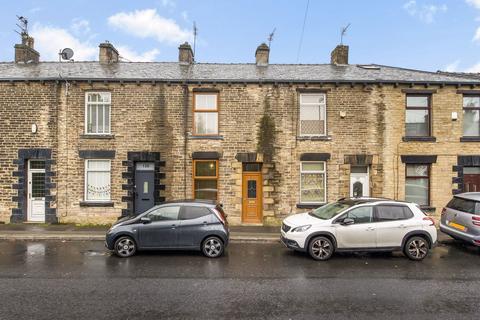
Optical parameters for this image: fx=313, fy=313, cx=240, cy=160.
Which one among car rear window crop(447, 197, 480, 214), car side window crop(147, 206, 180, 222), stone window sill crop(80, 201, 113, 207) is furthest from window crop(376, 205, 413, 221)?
stone window sill crop(80, 201, 113, 207)

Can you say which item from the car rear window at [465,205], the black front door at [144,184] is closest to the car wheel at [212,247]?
the black front door at [144,184]

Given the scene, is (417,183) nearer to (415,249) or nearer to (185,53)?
(415,249)

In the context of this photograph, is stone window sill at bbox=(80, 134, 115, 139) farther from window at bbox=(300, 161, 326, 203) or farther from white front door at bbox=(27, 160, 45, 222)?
window at bbox=(300, 161, 326, 203)

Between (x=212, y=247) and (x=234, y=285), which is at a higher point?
(x=212, y=247)

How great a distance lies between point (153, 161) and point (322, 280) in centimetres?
877

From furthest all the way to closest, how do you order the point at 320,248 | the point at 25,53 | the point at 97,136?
the point at 25,53
the point at 97,136
the point at 320,248

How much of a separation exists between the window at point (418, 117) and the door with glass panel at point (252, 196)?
678 centimetres

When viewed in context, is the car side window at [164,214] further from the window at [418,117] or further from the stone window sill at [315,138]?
the window at [418,117]

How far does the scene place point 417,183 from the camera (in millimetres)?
13508

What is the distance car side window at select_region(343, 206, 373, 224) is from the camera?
28.7 ft

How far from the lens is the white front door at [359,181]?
1348 cm

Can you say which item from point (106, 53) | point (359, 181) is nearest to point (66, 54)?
point (106, 53)

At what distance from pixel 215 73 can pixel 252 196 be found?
5.87m

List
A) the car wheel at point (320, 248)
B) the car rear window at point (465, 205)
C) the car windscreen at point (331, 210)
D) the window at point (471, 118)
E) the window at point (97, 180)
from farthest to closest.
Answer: the window at point (471, 118) → the window at point (97, 180) → the car rear window at point (465, 205) → the car windscreen at point (331, 210) → the car wheel at point (320, 248)
